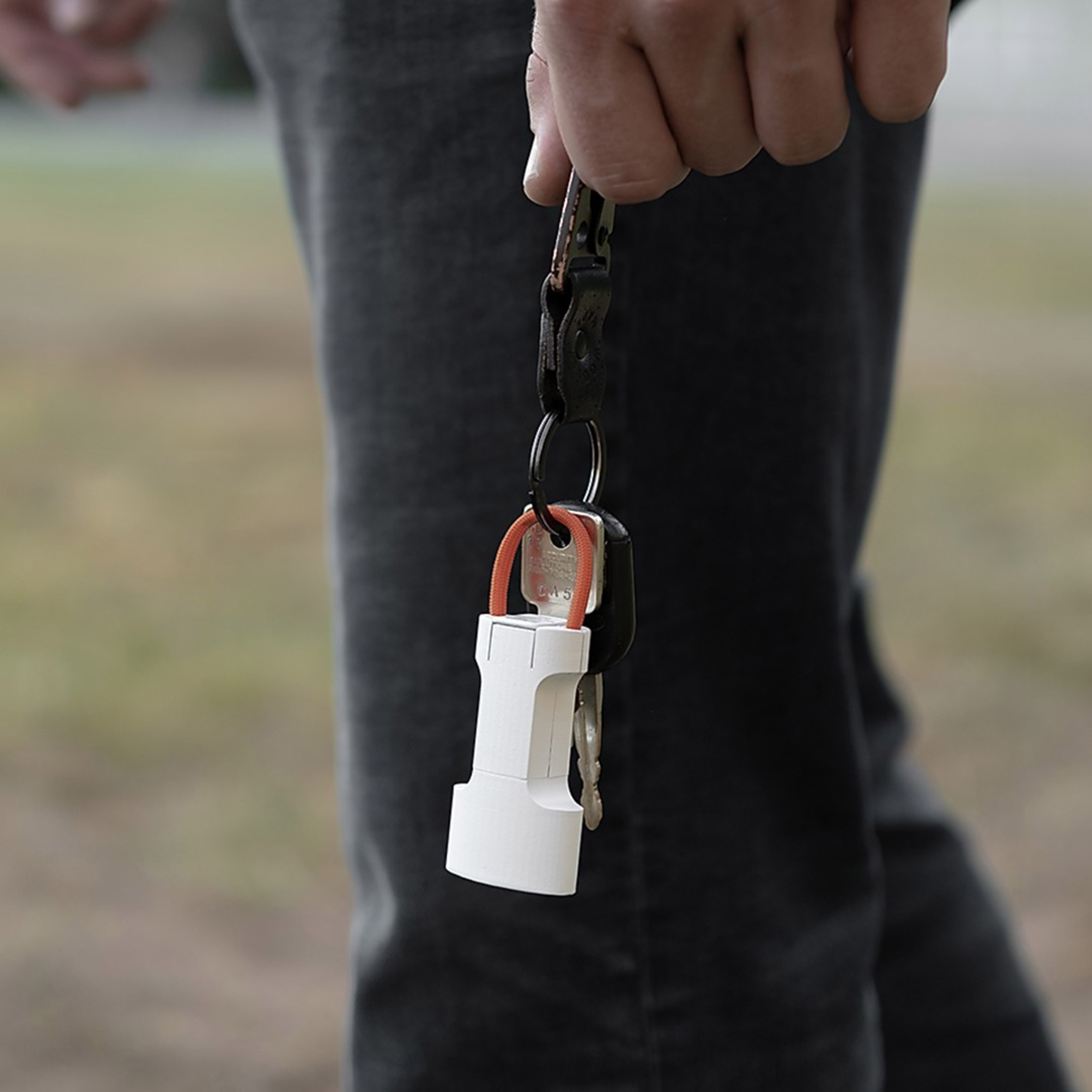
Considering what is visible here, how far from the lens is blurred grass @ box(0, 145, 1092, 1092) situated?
1273 mm

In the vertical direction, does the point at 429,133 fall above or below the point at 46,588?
above

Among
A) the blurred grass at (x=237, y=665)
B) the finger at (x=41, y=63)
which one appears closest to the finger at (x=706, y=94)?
the finger at (x=41, y=63)

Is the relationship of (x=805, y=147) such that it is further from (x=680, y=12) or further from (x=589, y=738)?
(x=589, y=738)

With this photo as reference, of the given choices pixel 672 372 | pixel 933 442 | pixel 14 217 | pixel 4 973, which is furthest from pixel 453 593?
pixel 14 217

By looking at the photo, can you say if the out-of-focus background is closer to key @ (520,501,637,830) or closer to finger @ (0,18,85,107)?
key @ (520,501,637,830)

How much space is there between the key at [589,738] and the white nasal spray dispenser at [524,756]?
1 centimetres

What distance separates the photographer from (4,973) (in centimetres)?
125

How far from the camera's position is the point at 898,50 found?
17.5 inches

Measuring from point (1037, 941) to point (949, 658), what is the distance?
66 centimetres

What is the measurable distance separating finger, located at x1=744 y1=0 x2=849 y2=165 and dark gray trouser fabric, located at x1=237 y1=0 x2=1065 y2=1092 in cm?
11

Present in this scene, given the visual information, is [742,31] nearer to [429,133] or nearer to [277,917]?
[429,133]

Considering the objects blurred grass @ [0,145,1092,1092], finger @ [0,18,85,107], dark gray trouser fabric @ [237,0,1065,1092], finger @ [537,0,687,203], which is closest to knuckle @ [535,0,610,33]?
finger @ [537,0,687,203]

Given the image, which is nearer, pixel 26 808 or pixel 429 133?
pixel 429 133

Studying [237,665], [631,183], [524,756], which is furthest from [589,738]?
[237,665]
